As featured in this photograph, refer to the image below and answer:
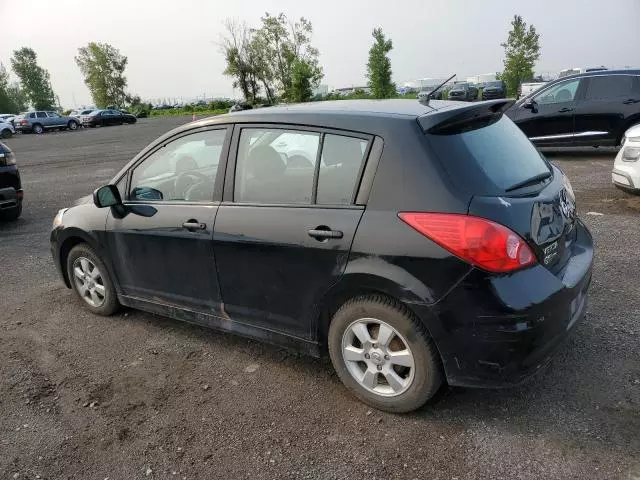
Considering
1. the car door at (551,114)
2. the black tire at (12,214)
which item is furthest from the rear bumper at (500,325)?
the car door at (551,114)

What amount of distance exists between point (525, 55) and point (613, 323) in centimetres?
4465

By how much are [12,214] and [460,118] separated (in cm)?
790

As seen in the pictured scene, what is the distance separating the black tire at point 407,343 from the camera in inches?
105

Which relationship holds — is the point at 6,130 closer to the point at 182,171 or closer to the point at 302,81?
the point at 302,81

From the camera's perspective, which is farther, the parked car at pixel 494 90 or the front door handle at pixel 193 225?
the parked car at pixel 494 90

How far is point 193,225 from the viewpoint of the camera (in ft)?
11.3

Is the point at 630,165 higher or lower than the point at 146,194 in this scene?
lower

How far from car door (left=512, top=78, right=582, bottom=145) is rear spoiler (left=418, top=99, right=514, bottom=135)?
346 inches

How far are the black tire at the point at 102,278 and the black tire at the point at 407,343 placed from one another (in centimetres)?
217

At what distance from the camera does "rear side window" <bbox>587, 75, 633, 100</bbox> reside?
10.6m

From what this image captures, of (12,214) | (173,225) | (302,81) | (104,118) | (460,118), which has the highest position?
(460,118)

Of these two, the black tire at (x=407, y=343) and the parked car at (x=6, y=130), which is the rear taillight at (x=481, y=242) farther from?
the parked car at (x=6, y=130)

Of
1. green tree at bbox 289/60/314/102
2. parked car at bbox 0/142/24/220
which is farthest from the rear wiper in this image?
green tree at bbox 289/60/314/102

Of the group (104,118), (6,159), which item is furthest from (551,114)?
(104,118)
